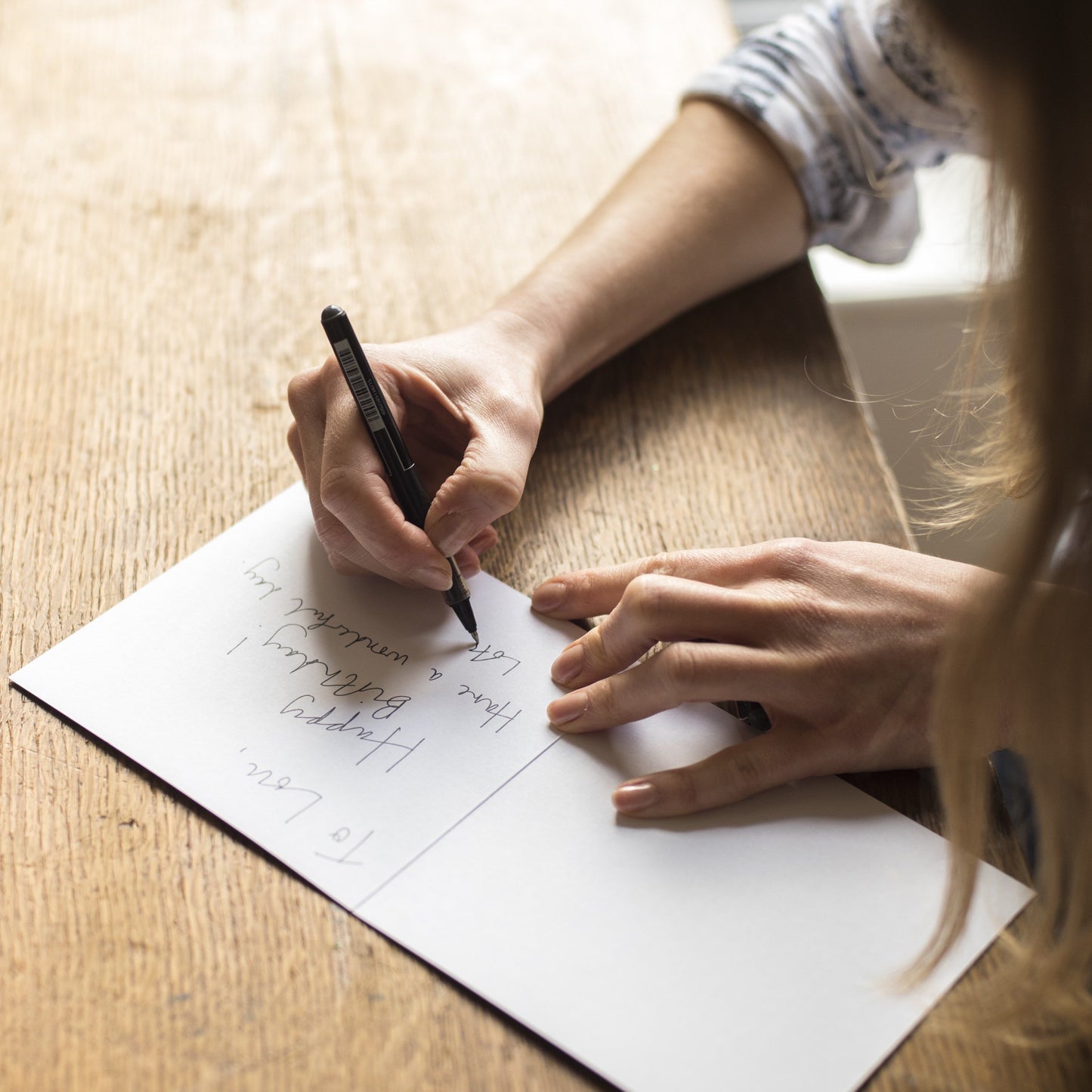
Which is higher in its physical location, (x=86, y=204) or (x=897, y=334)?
(x=86, y=204)

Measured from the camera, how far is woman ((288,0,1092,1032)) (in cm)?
42

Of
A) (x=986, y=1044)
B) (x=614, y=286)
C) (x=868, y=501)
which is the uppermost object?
(x=614, y=286)

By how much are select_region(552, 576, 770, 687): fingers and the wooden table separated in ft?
0.32

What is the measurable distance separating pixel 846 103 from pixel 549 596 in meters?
0.50

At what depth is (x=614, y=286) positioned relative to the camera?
776 mm

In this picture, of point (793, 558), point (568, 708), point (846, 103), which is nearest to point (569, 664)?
point (568, 708)

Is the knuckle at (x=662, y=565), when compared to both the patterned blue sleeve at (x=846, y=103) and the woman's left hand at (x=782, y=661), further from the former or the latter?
the patterned blue sleeve at (x=846, y=103)

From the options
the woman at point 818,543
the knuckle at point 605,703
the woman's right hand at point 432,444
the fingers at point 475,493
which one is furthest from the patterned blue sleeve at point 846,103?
the knuckle at point 605,703

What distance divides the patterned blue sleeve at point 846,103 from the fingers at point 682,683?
1.56 feet

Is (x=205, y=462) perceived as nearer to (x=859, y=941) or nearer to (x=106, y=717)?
(x=106, y=717)

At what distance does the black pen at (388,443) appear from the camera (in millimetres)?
590

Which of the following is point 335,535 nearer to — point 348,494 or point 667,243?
point 348,494

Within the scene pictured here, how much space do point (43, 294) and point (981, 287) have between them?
2.38 feet

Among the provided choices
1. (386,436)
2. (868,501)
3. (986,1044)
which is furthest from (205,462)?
(986,1044)
